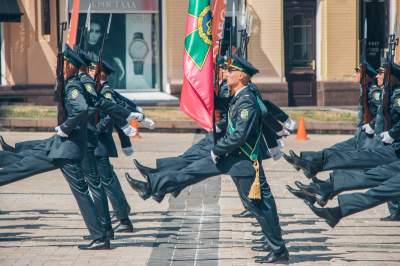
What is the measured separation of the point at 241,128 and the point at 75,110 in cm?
190

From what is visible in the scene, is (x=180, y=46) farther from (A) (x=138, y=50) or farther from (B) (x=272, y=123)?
(B) (x=272, y=123)

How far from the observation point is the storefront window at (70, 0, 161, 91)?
3391cm

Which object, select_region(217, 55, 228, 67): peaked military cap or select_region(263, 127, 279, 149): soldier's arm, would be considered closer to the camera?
select_region(263, 127, 279, 149): soldier's arm

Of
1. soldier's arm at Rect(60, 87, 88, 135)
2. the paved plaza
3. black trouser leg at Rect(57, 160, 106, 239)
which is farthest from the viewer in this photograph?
black trouser leg at Rect(57, 160, 106, 239)

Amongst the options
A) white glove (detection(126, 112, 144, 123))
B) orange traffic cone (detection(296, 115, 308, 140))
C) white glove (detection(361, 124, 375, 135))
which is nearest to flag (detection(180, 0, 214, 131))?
white glove (detection(126, 112, 144, 123))

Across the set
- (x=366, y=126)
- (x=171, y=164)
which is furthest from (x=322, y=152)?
(x=171, y=164)

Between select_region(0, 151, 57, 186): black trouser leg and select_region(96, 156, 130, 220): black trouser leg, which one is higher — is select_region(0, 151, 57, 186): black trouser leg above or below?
above

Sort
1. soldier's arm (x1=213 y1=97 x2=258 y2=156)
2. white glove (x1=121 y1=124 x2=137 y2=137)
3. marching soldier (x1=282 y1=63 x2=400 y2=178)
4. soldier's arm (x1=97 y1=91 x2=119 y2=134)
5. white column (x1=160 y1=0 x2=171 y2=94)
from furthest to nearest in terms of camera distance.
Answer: white column (x1=160 y1=0 x2=171 y2=94)
soldier's arm (x1=97 y1=91 x2=119 y2=134)
marching soldier (x1=282 y1=63 x2=400 y2=178)
white glove (x1=121 y1=124 x2=137 y2=137)
soldier's arm (x1=213 y1=97 x2=258 y2=156)

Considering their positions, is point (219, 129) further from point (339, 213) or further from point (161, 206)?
point (161, 206)

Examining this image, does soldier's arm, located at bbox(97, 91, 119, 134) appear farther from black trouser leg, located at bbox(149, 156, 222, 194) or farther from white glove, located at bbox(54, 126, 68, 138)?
black trouser leg, located at bbox(149, 156, 222, 194)

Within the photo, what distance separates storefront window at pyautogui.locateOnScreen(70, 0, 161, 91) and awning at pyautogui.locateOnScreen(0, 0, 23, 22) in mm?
2728

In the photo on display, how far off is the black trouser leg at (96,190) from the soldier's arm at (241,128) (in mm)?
1894

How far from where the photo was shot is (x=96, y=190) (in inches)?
535

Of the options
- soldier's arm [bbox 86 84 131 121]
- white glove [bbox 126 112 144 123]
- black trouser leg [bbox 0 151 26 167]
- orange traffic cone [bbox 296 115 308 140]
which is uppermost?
Result: soldier's arm [bbox 86 84 131 121]
